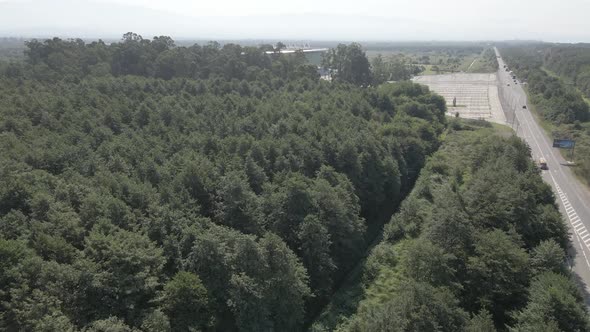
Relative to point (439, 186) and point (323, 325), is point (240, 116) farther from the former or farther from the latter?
point (323, 325)

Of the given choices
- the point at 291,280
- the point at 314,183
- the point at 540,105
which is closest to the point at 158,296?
the point at 291,280

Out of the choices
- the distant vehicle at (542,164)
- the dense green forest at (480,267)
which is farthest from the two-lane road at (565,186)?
the dense green forest at (480,267)

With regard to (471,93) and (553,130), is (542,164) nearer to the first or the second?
(553,130)

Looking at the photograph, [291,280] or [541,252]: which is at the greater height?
[541,252]

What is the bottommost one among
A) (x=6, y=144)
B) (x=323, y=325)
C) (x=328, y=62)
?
(x=323, y=325)

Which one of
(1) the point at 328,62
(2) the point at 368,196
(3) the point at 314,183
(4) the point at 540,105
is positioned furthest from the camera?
(1) the point at 328,62

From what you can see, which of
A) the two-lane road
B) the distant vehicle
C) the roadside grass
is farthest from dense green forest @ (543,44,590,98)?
the distant vehicle
